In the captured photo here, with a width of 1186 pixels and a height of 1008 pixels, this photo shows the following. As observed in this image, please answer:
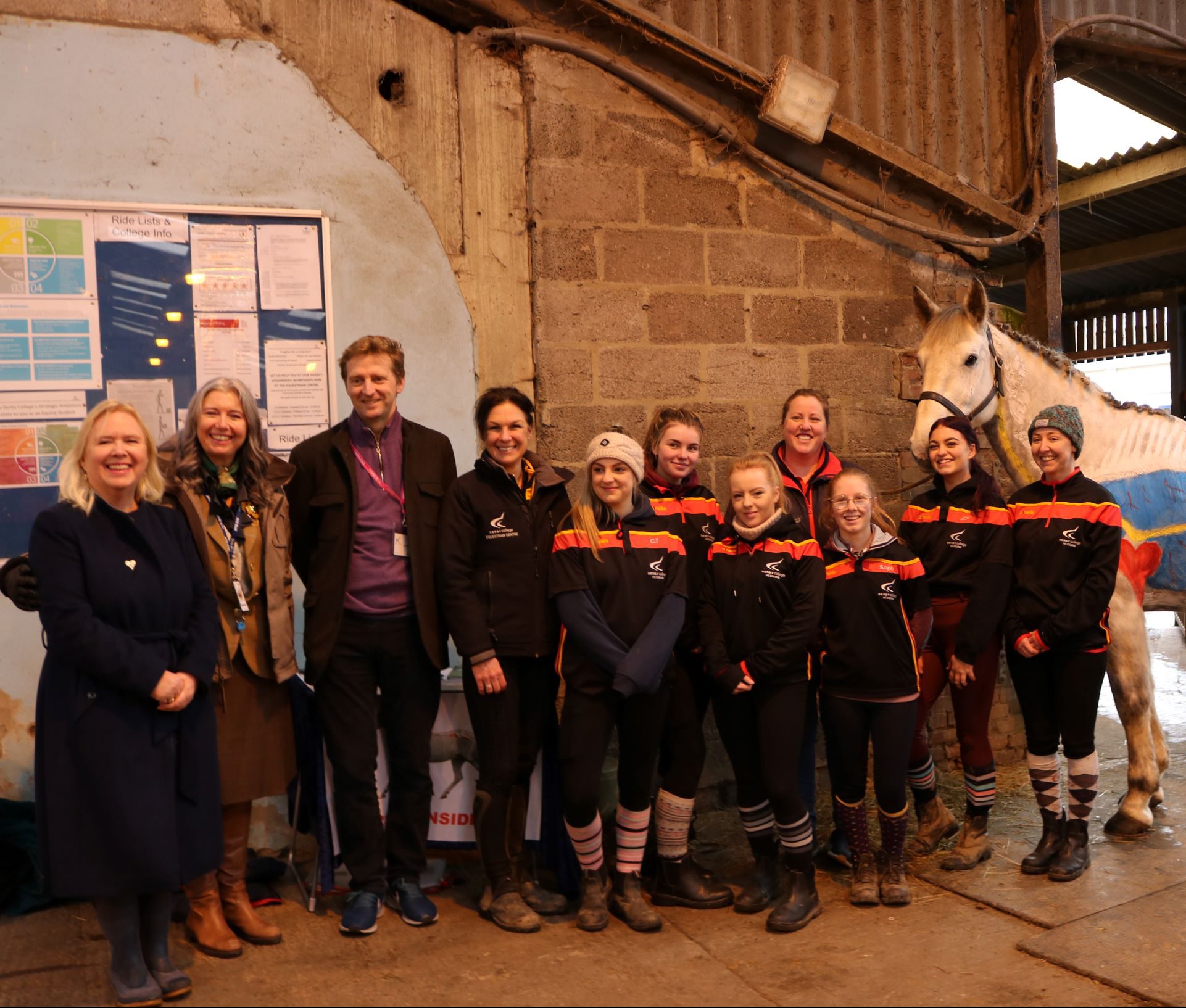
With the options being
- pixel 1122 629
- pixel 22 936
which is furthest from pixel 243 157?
pixel 1122 629

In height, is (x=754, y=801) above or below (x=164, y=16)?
below

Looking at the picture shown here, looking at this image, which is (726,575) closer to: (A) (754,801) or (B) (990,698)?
(A) (754,801)

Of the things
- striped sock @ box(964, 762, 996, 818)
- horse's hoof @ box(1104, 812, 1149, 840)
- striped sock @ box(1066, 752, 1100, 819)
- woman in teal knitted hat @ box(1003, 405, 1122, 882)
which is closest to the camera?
woman in teal knitted hat @ box(1003, 405, 1122, 882)

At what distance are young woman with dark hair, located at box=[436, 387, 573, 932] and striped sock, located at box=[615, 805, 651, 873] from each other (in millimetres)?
262

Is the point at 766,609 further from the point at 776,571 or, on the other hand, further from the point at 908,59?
the point at 908,59

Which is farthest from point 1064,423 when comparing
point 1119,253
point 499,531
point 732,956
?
point 1119,253

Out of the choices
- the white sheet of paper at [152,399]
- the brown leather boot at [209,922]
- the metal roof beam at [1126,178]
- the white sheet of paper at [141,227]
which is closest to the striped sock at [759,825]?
the brown leather boot at [209,922]

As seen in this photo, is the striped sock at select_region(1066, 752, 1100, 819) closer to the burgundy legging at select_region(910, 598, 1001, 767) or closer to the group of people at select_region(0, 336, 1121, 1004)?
the group of people at select_region(0, 336, 1121, 1004)

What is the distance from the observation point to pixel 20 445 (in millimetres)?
3965

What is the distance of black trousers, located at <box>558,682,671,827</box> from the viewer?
335 centimetres

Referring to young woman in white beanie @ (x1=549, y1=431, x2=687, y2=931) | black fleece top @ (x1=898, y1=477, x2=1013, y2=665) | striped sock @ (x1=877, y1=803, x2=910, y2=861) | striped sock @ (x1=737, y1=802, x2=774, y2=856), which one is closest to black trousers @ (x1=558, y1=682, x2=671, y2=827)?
young woman in white beanie @ (x1=549, y1=431, x2=687, y2=931)

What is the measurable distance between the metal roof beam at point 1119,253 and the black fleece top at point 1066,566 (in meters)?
7.91

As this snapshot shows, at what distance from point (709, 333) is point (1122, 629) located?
2117 mm

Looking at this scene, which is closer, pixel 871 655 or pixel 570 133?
pixel 871 655
